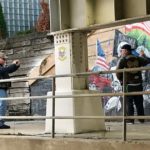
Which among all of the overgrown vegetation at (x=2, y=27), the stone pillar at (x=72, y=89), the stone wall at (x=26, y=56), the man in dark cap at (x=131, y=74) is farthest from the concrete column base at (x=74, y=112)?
the overgrown vegetation at (x=2, y=27)

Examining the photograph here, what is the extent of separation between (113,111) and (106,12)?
576 cm

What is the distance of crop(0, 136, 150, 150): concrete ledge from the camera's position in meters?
8.64

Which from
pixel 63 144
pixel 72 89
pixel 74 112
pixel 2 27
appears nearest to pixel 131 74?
pixel 72 89

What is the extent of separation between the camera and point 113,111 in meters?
15.7

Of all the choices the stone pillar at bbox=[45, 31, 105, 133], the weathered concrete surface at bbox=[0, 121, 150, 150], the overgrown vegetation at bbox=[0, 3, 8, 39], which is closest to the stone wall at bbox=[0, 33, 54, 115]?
the overgrown vegetation at bbox=[0, 3, 8, 39]

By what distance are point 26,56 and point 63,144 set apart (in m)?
10.5

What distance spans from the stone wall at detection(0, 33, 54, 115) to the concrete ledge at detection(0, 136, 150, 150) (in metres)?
8.00

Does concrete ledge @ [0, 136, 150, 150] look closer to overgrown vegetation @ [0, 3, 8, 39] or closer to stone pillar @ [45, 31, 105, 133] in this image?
stone pillar @ [45, 31, 105, 133]

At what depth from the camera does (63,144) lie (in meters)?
9.58

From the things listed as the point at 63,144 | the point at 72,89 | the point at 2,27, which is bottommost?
the point at 63,144

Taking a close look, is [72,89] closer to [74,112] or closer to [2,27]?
[74,112]

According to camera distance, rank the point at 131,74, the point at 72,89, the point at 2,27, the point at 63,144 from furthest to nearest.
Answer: the point at 2,27 < the point at 131,74 < the point at 72,89 < the point at 63,144

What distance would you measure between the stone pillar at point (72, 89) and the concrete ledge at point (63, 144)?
687 mm

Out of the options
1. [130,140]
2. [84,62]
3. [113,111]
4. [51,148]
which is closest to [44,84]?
[113,111]
